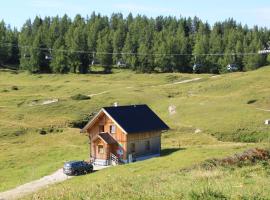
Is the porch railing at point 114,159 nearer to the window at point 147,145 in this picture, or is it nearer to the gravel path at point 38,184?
the window at point 147,145

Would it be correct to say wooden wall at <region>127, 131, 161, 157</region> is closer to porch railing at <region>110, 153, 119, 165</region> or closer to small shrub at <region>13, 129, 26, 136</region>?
porch railing at <region>110, 153, 119, 165</region>

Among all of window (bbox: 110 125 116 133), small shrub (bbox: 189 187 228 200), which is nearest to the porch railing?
window (bbox: 110 125 116 133)

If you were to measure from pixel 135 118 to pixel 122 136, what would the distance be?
152 inches

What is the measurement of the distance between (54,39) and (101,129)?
119126 millimetres

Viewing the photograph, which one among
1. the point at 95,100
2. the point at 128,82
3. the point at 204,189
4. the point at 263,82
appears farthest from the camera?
the point at 128,82

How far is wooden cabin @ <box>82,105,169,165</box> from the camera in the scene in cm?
5909

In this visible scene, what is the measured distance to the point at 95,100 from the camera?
10569 centimetres

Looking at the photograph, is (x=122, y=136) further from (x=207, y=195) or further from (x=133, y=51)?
(x=133, y=51)

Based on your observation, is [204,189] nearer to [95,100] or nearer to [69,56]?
[95,100]

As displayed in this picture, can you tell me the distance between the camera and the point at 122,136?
59125 mm

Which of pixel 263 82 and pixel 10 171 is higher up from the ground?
pixel 263 82

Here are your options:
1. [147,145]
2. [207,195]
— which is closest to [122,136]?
[147,145]

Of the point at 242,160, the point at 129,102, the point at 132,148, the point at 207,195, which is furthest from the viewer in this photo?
the point at 129,102

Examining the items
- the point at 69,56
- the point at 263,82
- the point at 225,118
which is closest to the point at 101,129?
the point at 225,118
